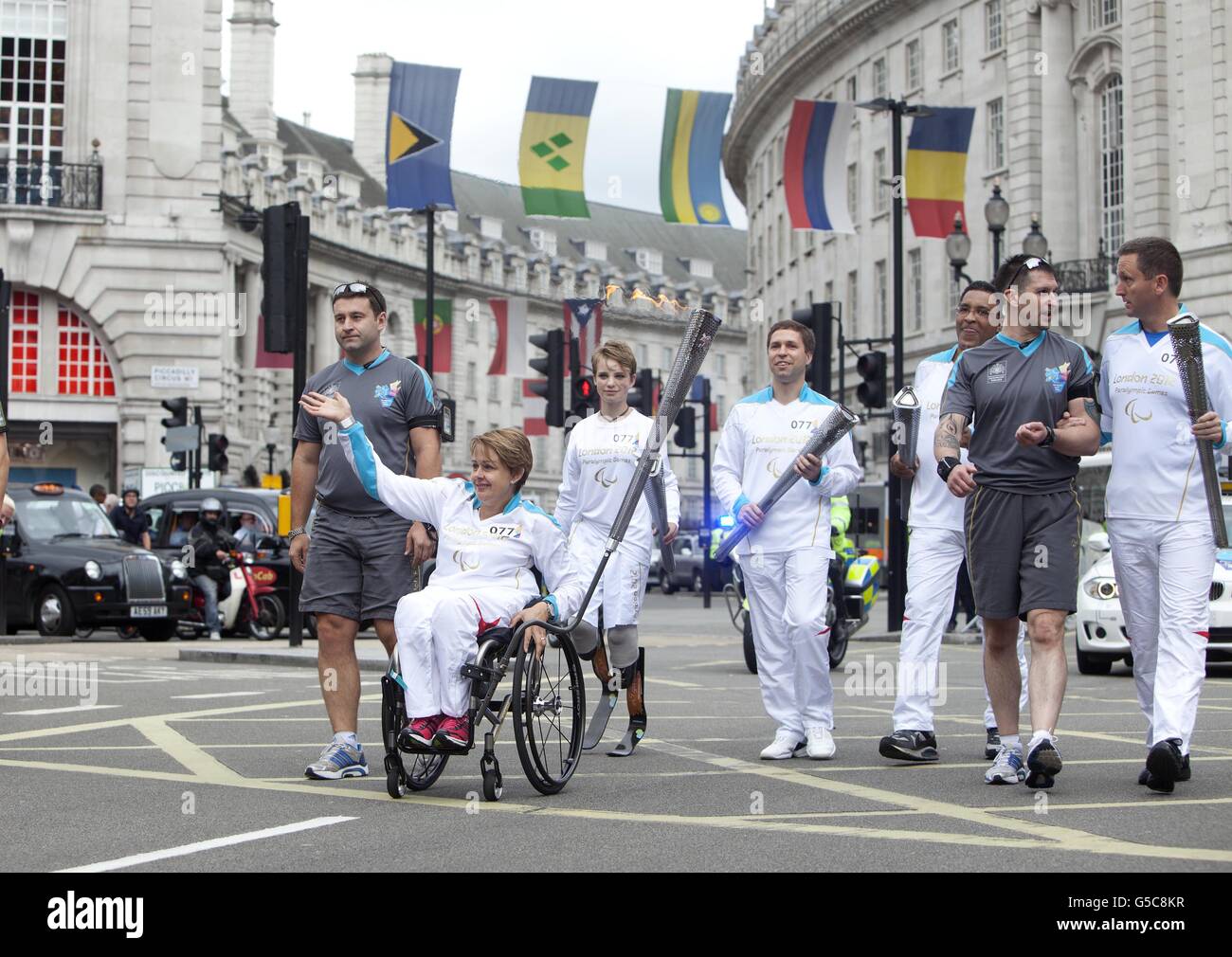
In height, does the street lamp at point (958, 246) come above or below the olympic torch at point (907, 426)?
above

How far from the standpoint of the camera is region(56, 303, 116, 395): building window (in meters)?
52.7

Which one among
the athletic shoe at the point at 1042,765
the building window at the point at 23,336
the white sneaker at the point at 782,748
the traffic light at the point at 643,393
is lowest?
the white sneaker at the point at 782,748

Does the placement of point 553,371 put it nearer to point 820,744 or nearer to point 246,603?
point 246,603

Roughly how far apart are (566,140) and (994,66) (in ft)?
89.9

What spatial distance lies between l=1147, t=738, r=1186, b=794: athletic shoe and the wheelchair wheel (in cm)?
221

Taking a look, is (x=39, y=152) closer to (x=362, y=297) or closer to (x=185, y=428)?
(x=185, y=428)

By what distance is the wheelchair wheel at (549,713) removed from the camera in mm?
7648

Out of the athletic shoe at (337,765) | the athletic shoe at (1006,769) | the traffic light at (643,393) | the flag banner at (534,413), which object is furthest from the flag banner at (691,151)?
the athletic shoe at (1006,769)

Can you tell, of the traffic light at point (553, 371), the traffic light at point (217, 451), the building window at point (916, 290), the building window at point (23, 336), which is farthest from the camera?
the building window at point (916, 290)

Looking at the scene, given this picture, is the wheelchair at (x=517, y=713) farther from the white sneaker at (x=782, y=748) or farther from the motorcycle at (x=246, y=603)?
the motorcycle at (x=246, y=603)

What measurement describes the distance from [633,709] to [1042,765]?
2.57 meters

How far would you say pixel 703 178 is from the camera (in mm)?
29094

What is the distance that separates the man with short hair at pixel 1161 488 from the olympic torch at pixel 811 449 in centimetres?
126

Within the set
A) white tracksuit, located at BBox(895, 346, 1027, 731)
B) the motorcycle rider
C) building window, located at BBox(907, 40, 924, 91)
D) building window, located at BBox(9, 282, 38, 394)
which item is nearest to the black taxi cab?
the motorcycle rider
